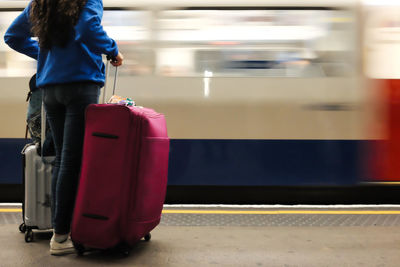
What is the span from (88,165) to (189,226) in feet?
3.56

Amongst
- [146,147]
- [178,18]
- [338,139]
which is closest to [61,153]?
[146,147]

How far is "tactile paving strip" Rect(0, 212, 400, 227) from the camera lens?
10.5 ft

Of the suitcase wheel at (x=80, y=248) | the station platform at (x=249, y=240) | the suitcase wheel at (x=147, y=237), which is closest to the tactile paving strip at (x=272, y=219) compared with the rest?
the station platform at (x=249, y=240)

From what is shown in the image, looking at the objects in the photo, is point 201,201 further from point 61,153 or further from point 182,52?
point 61,153

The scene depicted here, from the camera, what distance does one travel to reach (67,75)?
2328 mm

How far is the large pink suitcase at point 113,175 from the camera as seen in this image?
228 cm

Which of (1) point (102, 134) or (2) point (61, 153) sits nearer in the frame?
(1) point (102, 134)

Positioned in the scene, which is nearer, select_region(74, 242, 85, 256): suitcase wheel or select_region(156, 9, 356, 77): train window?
select_region(74, 242, 85, 256): suitcase wheel

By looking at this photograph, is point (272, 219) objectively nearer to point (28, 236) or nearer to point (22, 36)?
point (28, 236)

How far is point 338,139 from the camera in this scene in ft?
13.2

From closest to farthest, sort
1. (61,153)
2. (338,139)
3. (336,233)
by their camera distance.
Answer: (61,153)
(336,233)
(338,139)

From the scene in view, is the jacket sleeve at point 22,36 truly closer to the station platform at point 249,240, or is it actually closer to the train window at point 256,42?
the station platform at point 249,240

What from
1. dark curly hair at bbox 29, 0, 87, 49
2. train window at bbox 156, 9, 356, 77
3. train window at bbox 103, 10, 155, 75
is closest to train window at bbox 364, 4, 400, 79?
train window at bbox 156, 9, 356, 77

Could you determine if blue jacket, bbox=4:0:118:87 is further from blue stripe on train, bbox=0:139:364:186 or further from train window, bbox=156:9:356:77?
blue stripe on train, bbox=0:139:364:186
